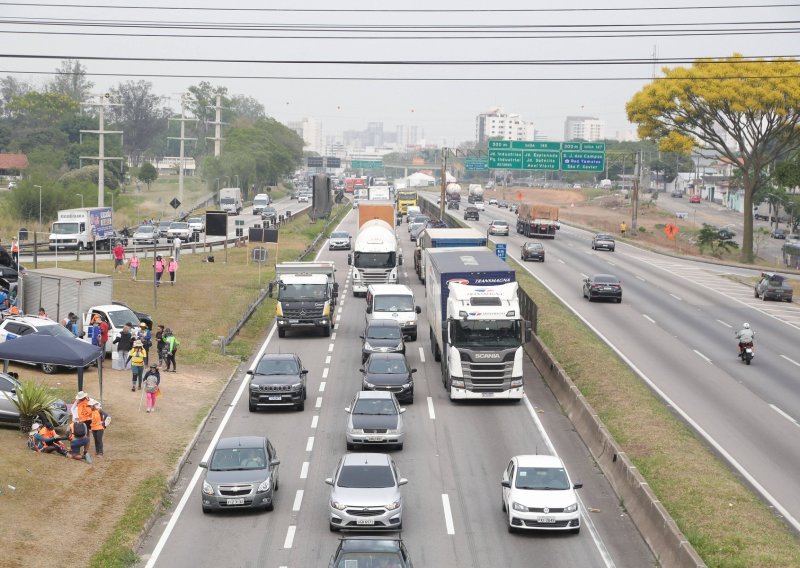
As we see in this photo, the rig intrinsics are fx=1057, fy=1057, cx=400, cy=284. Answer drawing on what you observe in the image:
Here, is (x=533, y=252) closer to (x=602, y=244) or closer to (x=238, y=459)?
(x=602, y=244)

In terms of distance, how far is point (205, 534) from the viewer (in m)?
22.4

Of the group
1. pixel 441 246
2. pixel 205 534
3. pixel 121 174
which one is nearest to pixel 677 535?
pixel 205 534

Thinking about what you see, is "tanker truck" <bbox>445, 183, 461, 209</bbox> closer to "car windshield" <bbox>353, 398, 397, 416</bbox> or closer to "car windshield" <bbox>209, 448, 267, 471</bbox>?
"car windshield" <bbox>353, 398, 397, 416</bbox>

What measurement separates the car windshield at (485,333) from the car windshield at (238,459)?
11395 mm

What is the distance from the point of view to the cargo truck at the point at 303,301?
45.2 meters

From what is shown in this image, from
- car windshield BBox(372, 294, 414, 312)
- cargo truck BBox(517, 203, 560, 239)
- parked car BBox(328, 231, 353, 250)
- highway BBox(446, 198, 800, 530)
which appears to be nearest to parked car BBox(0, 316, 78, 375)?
car windshield BBox(372, 294, 414, 312)

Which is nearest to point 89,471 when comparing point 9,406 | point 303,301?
point 9,406

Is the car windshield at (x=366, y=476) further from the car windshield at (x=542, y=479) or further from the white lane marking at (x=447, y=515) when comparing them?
the car windshield at (x=542, y=479)

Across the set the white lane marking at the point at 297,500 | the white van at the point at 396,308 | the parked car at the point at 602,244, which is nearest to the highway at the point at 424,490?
A: the white lane marking at the point at 297,500

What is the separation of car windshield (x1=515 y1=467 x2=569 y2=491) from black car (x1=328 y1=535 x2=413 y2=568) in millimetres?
5120

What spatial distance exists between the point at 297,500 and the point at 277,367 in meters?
9.40

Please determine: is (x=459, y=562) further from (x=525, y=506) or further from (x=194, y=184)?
(x=194, y=184)

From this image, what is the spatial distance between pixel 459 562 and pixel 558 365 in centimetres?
1763

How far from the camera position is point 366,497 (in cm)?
2228
